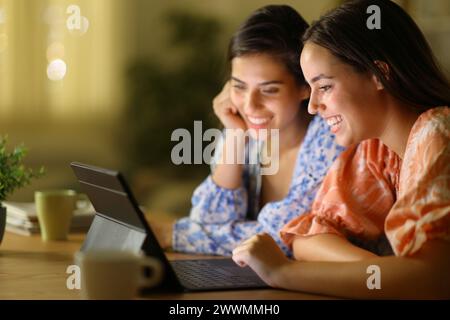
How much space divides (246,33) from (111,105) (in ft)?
9.42

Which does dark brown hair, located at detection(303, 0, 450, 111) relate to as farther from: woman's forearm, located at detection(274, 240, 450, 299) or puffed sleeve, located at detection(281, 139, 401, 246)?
woman's forearm, located at detection(274, 240, 450, 299)

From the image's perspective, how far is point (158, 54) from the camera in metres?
4.68

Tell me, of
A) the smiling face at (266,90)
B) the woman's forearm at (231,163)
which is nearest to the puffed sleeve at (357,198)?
the smiling face at (266,90)

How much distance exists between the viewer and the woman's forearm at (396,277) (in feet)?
3.92

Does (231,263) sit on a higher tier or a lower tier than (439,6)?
lower

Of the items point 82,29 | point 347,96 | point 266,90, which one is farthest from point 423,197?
point 82,29

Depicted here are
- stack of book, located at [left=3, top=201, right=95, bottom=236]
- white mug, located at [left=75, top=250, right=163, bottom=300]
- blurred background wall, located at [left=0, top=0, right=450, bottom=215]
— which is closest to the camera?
white mug, located at [left=75, top=250, right=163, bottom=300]

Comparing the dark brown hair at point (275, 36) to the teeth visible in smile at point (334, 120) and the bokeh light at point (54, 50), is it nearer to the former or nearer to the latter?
the teeth visible in smile at point (334, 120)

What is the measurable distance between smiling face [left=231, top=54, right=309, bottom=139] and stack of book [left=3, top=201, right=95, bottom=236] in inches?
21.9

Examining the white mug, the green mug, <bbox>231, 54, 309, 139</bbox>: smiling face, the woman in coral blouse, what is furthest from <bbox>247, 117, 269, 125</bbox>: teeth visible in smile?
the white mug

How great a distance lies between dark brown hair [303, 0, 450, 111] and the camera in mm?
1404

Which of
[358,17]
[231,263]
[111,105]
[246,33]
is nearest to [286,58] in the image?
[246,33]
